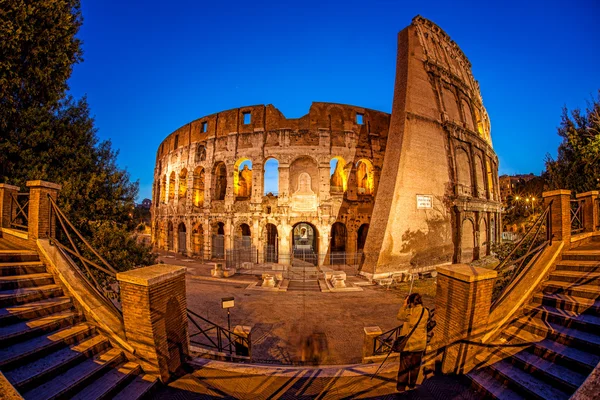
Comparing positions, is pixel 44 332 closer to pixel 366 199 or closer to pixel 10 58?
pixel 10 58

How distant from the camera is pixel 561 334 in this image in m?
3.68

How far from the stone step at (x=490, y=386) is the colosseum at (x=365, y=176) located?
8.61m

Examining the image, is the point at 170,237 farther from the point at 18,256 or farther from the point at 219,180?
the point at 18,256

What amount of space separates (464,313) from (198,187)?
71.6ft

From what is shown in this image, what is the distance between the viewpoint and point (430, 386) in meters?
3.85

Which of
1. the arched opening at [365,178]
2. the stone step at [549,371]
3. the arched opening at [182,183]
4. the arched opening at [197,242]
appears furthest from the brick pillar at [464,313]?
the arched opening at [182,183]

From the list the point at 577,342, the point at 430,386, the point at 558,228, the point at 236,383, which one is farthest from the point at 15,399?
the point at 558,228

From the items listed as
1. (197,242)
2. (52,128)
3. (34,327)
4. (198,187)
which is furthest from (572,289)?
(198,187)

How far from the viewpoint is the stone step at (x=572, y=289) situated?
4.11 metres

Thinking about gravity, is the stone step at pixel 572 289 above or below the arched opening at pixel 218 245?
above

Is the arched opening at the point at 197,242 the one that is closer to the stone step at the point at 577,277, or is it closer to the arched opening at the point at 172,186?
the arched opening at the point at 172,186

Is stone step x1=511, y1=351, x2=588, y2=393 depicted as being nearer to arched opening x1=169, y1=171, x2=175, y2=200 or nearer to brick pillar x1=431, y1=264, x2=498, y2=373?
brick pillar x1=431, y1=264, x2=498, y2=373

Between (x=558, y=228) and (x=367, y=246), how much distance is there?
27.2ft

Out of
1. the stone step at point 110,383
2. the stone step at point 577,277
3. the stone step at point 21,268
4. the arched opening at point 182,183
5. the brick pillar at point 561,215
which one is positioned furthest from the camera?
the arched opening at point 182,183
